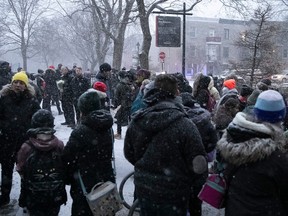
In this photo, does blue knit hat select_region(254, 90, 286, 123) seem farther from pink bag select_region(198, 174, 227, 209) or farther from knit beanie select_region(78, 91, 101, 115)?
knit beanie select_region(78, 91, 101, 115)

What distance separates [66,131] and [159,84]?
7979 mm

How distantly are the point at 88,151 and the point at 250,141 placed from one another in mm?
1735

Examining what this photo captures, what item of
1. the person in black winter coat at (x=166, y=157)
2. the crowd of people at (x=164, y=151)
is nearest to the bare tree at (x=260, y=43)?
the crowd of people at (x=164, y=151)

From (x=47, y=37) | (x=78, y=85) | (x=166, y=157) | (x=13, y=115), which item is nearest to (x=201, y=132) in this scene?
(x=166, y=157)

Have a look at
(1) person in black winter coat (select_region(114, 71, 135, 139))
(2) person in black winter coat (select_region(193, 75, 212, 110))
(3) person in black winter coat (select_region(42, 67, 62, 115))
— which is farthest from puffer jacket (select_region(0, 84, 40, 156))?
(3) person in black winter coat (select_region(42, 67, 62, 115))

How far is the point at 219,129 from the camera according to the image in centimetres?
550

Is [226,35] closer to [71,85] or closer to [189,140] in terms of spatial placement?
[71,85]

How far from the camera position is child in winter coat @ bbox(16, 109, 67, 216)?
12.1 ft

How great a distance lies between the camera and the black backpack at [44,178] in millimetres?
3691

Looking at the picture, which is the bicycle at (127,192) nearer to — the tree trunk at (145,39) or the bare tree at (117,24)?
the tree trunk at (145,39)

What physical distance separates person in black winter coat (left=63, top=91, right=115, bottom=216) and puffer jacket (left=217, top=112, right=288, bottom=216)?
4.99 ft

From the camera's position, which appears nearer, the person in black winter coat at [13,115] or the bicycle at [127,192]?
the person in black winter coat at [13,115]

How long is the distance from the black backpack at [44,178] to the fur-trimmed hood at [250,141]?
1854mm

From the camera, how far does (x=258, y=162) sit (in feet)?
7.93
